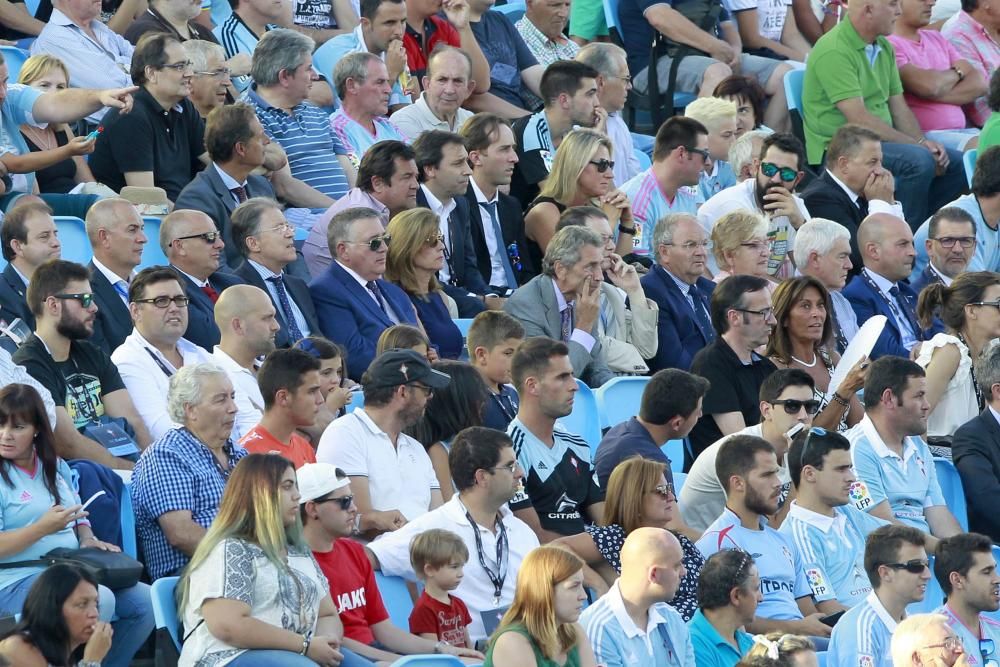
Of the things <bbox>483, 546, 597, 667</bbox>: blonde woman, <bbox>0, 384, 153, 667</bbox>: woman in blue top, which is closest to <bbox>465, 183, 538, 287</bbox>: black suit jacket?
<bbox>0, 384, 153, 667</bbox>: woman in blue top

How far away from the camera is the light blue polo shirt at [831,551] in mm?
6961

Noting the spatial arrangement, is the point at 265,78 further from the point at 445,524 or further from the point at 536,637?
the point at 536,637

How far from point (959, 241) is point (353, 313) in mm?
3360

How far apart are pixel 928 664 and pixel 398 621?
1687 mm

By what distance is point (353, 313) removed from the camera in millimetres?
7832

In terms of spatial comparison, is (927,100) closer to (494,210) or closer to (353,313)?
(494,210)

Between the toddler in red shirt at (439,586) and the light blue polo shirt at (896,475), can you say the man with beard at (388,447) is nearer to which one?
the toddler in red shirt at (439,586)

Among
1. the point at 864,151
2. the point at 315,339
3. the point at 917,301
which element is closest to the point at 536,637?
the point at 315,339

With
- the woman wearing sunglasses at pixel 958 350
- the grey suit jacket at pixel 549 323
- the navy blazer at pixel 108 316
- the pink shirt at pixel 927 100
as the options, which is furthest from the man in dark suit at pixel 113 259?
the pink shirt at pixel 927 100

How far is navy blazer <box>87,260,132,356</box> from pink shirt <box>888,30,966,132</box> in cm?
602

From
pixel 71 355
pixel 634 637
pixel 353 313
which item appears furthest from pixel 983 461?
pixel 71 355

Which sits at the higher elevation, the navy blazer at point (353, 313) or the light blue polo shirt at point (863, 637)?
the navy blazer at point (353, 313)

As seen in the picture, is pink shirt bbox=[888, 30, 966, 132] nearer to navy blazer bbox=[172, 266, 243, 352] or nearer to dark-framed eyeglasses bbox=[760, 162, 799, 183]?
dark-framed eyeglasses bbox=[760, 162, 799, 183]

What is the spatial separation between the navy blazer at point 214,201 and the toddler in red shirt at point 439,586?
256 cm
